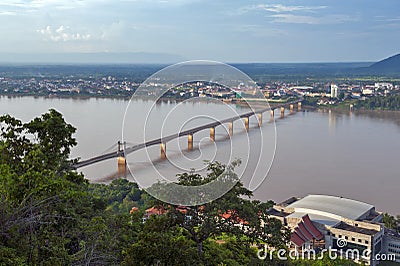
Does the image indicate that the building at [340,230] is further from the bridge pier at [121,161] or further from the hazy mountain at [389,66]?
the hazy mountain at [389,66]

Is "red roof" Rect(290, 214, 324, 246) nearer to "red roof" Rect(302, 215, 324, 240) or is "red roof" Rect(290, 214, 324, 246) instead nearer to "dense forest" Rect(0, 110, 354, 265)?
"red roof" Rect(302, 215, 324, 240)

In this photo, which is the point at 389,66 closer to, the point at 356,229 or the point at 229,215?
the point at 356,229

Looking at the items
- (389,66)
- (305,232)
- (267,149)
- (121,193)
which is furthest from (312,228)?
(389,66)

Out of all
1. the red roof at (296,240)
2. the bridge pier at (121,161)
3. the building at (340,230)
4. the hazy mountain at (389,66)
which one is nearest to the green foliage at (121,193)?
the building at (340,230)

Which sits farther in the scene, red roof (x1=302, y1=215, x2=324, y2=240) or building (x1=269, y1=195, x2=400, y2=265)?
red roof (x1=302, y1=215, x2=324, y2=240)

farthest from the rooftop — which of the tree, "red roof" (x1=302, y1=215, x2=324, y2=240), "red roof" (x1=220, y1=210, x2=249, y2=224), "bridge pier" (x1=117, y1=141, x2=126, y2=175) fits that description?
"bridge pier" (x1=117, y1=141, x2=126, y2=175)

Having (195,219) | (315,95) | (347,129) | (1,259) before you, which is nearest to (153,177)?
(195,219)

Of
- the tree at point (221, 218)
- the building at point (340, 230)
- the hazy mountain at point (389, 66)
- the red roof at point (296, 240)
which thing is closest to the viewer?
the tree at point (221, 218)
